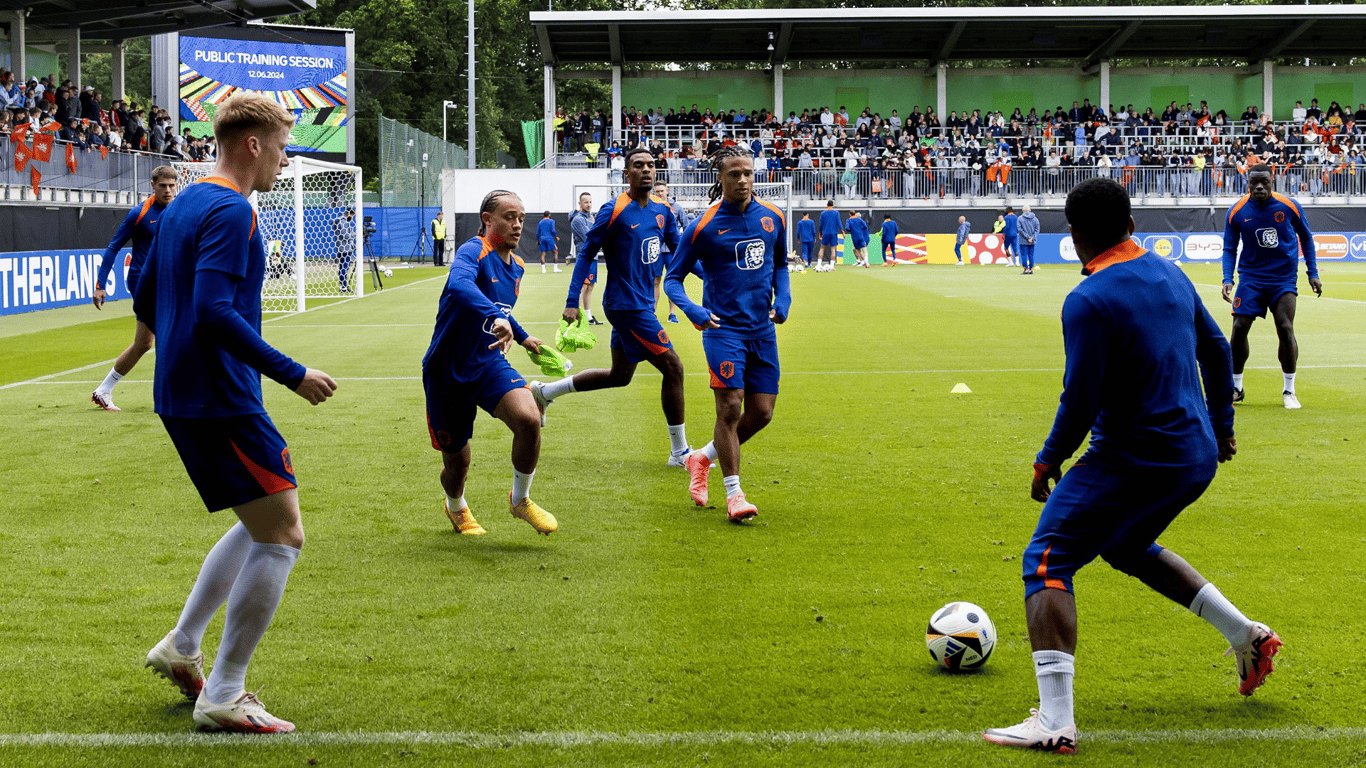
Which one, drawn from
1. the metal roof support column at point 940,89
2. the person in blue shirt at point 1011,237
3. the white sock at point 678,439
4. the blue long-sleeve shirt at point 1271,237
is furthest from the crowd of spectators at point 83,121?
the metal roof support column at point 940,89

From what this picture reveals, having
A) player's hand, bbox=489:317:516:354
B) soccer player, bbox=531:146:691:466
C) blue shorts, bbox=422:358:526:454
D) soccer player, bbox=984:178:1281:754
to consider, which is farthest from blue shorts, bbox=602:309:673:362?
soccer player, bbox=984:178:1281:754

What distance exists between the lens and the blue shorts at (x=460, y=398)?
631 cm

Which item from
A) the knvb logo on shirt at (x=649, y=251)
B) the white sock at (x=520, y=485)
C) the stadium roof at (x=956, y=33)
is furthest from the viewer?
the stadium roof at (x=956, y=33)

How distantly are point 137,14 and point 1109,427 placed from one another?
35.4 metres

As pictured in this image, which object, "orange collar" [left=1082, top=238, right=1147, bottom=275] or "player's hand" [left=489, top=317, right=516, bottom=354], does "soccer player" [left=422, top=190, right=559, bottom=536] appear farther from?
"orange collar" [left=1082, top=238, right=1147, bottom=275]

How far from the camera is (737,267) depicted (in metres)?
7.34

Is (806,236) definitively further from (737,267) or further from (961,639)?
(961,639)

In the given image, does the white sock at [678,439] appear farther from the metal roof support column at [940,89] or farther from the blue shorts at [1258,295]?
the metal roof support column at [940,89]

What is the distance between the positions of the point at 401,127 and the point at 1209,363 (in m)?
45.4

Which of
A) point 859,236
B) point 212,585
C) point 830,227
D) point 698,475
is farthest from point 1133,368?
point 859,236

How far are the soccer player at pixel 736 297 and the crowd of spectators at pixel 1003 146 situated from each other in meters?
38.0

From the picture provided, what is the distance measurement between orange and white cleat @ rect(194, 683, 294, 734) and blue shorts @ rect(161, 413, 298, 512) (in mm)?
649

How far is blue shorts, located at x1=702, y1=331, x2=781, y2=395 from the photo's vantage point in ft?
23.5

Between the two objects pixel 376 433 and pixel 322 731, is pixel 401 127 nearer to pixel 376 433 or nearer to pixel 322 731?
pixel 376 433
